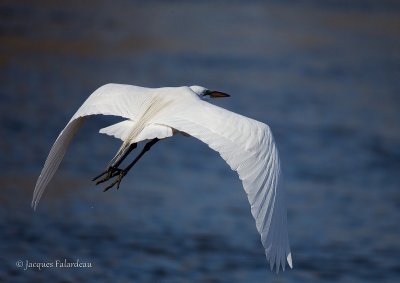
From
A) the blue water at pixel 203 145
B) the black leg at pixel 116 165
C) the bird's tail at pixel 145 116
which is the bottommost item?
the blue water at pixel 203 145

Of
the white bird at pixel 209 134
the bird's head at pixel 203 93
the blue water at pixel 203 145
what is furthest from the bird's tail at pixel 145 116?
the blue water at pixel 203 145

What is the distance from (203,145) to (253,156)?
6.88 meters

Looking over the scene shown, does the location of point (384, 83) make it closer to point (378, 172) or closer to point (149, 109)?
point (378, 172)

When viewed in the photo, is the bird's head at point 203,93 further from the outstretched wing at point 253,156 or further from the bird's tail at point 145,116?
the outstretched wing at point 253,156

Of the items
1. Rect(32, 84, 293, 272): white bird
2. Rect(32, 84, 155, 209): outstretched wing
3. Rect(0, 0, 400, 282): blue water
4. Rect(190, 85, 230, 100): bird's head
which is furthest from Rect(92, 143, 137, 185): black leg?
Rect(0, 0, 400, 282): blue water

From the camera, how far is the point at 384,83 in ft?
51.0

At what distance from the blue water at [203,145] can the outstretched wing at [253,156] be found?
2.91 metres

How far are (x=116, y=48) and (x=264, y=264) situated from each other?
768cm

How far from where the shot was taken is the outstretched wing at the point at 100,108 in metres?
6.60

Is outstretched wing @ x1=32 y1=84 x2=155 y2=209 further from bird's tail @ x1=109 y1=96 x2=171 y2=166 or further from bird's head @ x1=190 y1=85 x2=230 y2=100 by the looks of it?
bird's head @ x1=190 y1=85 x2=230 y2=100

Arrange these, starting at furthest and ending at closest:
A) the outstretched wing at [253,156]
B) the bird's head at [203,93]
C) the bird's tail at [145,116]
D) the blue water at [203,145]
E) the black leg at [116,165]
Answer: the blue water at [203,145] < the bird's head at [203,93] < the black leg at [116,165] < the bird's tail at [145,116] < the outstretched wing at [253,156]

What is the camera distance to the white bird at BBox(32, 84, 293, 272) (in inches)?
216

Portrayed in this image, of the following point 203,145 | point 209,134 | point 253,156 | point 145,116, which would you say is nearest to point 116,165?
point 145,116

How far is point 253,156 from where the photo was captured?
19.2 ft
